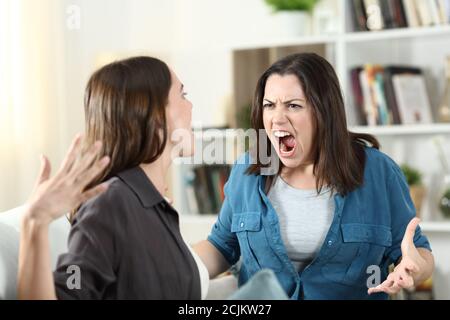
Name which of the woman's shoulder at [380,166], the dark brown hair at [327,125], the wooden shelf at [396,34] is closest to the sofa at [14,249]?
the dark brown hair at [327,125]

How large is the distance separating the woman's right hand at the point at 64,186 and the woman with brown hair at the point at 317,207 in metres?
0.77

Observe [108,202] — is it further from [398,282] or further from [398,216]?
[398,216]

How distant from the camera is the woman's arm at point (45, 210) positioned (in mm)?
983

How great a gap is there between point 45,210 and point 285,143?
913mm

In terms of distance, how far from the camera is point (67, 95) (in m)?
3.08

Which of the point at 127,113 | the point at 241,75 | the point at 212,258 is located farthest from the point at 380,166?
the point at 241,75

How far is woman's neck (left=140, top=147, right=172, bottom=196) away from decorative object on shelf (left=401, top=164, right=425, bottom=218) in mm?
1850

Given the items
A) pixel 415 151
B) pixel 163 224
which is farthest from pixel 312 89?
pixel 415 151

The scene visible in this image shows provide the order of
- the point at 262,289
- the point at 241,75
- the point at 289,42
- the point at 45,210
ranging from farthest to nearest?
the point at 241,75 → the point at 289,42 → the point at 262,289 → the point at 45,210

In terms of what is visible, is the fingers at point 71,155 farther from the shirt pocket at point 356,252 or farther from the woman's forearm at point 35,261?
the shirt pocket at point 356,252

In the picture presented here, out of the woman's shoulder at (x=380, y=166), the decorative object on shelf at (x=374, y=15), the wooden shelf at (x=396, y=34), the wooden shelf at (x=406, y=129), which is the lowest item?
the wooden shelf at (x=406, y=129)

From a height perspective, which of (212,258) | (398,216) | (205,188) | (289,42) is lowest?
(205,188)

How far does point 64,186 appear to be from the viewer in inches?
39.1
